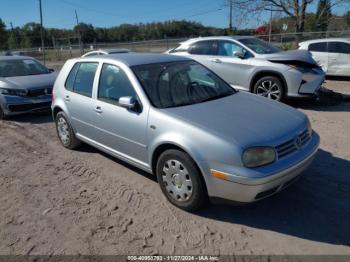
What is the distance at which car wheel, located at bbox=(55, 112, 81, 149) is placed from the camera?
18.0ft

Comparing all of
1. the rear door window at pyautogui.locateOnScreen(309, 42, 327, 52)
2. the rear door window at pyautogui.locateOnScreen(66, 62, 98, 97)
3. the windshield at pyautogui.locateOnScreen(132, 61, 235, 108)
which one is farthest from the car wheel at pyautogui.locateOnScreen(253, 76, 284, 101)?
the rear door window at pyautogui.locateOnScreen(309, 42, 327, 52)

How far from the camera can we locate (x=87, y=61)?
5031 millimetres

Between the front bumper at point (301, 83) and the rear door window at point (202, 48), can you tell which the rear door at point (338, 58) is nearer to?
the front bumper at point (301, 83)

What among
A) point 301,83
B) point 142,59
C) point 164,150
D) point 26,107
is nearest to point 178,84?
point 142,59

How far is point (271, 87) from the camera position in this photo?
7.87 metres

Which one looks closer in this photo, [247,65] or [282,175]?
[282,175]

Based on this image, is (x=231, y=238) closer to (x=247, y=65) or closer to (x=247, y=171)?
(x=247, y=171)

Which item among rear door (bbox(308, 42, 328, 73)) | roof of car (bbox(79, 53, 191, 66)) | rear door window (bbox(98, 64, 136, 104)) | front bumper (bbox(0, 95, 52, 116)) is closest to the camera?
rear door window (bbox(98, 64, 136, 104))

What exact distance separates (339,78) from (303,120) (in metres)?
9.54

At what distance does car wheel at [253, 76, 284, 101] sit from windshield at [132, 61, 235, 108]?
11.4 feet

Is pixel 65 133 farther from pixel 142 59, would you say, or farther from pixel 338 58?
pixel 338 58

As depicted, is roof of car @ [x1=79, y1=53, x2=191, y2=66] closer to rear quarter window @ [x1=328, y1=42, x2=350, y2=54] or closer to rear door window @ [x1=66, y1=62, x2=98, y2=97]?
rear door window @ [x1=66, y1=62, x2=98, y2=97]

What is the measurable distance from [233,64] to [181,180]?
5.41 metres

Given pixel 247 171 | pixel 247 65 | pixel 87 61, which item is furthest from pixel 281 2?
pixel 247 171
